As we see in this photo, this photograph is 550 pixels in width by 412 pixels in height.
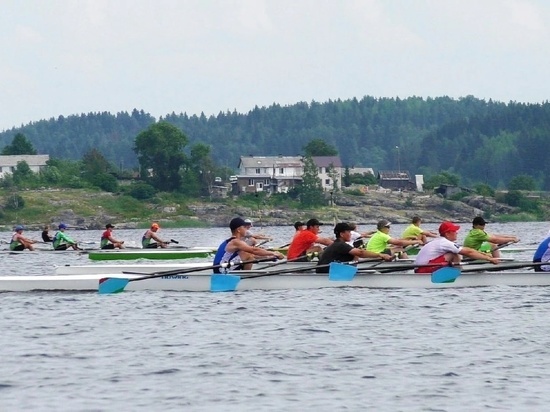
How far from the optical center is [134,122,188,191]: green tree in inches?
5768

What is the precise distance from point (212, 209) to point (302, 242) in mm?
112921

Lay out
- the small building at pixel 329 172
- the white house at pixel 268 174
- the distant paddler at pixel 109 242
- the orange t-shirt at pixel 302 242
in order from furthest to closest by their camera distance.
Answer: the white house at pixel 268 174 → the small building at pixel 329 172 → the distant paddler at pixel 109 242 → the orange t-shirt at pixel 302 242

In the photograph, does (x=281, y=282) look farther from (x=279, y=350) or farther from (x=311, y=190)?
(x=311, y=190)

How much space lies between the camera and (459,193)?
161 m

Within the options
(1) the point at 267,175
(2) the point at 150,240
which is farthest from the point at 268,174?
(2) the point at 150,240

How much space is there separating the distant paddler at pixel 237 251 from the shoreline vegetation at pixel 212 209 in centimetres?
9728

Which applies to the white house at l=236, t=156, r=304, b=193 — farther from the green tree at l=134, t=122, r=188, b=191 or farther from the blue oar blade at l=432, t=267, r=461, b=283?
the blue oar blade at l=432, t=267, r=461, b=283

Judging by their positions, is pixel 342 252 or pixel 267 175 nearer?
pixel 342 252

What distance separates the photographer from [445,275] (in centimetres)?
2616

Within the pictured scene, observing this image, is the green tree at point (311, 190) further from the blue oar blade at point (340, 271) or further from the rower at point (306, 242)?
the blue oar blade at point (340, 271)

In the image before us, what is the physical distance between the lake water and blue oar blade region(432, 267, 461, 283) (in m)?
0.31

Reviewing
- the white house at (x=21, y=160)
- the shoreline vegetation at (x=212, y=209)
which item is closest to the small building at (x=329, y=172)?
the shoreline vegetation at (x=212, y=209)

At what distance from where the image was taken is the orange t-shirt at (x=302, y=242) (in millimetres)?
29078

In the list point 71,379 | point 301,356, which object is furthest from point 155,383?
point 301,356
